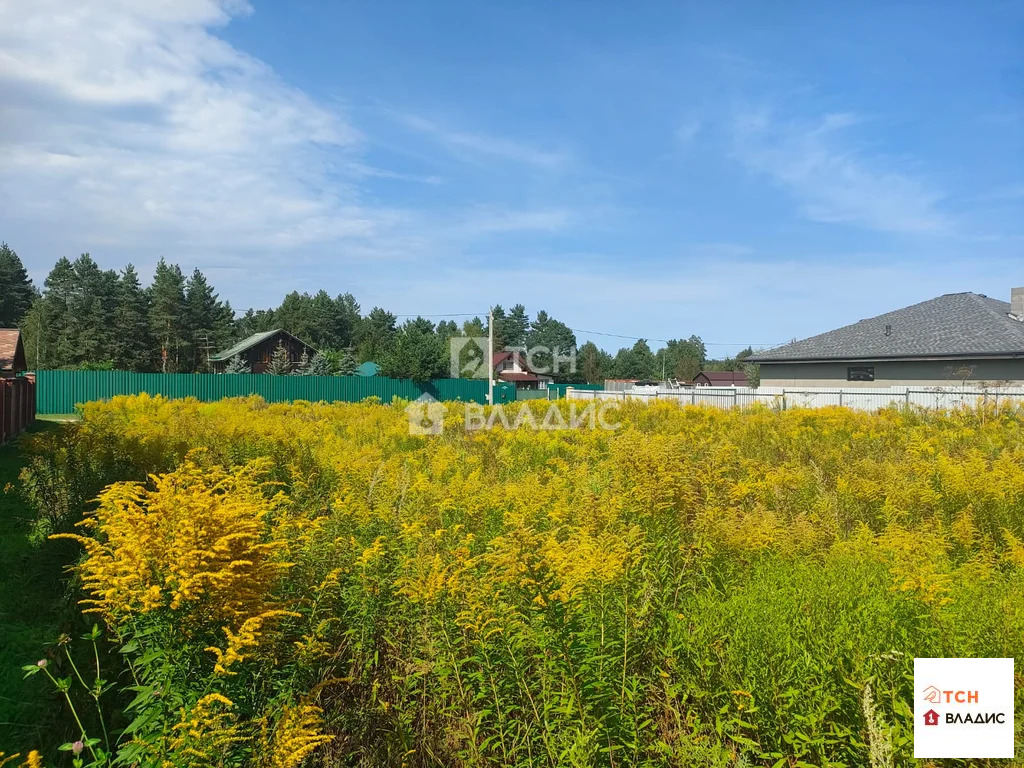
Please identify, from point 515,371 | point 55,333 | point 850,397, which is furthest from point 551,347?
point 850,397

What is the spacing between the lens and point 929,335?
82.0 feet

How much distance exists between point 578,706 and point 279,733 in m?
1.05

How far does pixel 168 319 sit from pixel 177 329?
5.62 feet

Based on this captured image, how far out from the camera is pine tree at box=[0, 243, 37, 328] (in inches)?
2598

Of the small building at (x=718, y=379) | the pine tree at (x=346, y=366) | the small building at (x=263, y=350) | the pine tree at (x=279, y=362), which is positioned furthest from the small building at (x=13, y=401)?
the small building at (x=718, y=379)

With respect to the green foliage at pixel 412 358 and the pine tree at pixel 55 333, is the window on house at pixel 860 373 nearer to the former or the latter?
the green foliage at pixel 412 358

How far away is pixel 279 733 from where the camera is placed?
7.07 feet

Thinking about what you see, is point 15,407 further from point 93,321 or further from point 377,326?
point 377,326

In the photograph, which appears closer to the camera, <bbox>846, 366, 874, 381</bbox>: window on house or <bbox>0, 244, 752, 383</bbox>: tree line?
<bbox>846, 366, 874, 381</bbox>: window on house

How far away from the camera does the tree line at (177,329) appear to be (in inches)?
1837

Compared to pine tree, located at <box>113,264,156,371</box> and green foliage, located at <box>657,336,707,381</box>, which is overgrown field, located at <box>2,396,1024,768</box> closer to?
pine tree, located at <box>113,264,156,371</box>

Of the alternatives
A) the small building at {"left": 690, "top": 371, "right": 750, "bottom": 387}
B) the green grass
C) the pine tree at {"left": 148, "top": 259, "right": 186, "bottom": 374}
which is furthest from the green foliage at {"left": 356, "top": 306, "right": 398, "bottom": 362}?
the green grass

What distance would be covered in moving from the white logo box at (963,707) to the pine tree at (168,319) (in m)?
63.1

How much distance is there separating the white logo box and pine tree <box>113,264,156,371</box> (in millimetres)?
59256
